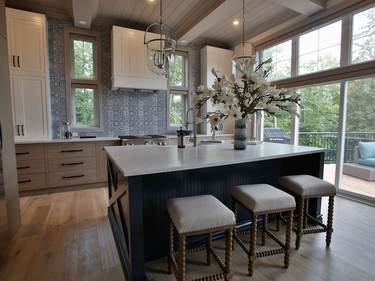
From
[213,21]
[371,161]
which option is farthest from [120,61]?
[371,161]

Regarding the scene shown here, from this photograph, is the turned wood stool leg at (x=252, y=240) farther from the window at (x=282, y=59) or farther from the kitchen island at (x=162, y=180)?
the window at (x=282, y=59)

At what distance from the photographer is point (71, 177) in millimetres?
3766

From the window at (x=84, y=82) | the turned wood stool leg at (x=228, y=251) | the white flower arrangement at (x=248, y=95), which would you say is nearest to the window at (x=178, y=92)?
the window at (x=84, y=82)

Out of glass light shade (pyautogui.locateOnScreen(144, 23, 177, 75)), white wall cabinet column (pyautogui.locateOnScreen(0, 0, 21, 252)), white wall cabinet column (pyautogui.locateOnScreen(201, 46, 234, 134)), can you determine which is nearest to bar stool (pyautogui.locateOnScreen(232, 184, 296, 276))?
glass light shade (pyautogui.locateOnScreen(144, 23, 177, 75))

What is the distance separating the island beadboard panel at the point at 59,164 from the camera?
3.45m

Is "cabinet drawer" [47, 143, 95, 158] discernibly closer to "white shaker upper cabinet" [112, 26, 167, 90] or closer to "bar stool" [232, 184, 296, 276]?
"white shaker upper cabinet" [112, 26, 167, 90]

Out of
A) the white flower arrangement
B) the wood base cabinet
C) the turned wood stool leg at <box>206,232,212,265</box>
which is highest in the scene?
the white flower arrangement

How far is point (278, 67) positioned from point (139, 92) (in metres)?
2.88

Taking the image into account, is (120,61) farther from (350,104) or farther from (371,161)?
(371,161)

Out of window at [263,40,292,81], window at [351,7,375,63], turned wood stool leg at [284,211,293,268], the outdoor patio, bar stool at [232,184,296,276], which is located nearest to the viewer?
bar stool at [232,184,296,276]

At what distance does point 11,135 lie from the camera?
7.69 ft

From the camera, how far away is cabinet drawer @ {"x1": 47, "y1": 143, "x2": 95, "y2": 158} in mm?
3609

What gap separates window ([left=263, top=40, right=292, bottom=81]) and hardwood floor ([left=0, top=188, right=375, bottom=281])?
2.75 meters

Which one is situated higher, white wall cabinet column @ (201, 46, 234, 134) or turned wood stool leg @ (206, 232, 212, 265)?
white wall cabinet column @ (201, 46, 234, 134)
